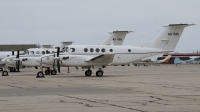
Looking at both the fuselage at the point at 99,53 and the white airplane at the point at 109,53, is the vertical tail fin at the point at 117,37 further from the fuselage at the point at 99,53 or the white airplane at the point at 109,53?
the fuselage at the point at 99,53

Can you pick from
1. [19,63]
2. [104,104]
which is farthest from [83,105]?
[19,63]

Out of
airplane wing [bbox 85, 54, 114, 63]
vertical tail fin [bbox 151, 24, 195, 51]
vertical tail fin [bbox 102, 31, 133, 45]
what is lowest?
airplane wing [bbox 85, 54, 114, 63]

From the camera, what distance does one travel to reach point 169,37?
40.1 meters

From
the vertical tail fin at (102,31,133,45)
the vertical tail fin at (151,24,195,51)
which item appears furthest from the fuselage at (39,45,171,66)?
the vertical tail fin at (102,31,133,45)

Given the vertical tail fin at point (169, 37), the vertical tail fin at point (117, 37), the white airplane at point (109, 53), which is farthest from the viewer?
the vertical tail fin at point (117, 37)

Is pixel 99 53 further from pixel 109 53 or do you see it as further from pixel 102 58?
pixel 102 58

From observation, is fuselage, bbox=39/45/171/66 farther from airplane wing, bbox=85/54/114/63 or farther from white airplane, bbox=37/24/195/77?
airplane wing, bbox=85/54/114/63

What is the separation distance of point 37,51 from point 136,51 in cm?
1296

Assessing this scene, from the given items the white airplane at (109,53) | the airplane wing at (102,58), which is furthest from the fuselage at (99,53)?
the airplane wing at (102,58)

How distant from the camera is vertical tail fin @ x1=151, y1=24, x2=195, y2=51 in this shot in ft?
130

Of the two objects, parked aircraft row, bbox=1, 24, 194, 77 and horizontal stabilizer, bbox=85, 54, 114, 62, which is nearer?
horizontal stabilizer, bbox=85, 54, 114, 62

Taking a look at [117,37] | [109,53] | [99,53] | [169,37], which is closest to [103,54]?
[109,53]

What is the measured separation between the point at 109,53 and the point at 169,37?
280 inches

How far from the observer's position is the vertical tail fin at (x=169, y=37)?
39.8 metres
